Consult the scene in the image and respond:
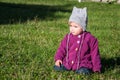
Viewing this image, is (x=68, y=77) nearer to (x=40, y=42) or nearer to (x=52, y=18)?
(x=40, y=42)

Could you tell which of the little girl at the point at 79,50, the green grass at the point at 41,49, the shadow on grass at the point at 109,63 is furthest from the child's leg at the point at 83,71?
the shadow on grass at the point at 109,63

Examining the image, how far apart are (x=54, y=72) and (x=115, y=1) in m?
21.8

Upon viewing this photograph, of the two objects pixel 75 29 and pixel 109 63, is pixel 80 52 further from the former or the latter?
pixel 109 63

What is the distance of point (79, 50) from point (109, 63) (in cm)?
133

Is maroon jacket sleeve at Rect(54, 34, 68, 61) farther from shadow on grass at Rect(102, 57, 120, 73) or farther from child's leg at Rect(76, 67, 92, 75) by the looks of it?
shadow on grass at Rect(102, 57, 120, 73)

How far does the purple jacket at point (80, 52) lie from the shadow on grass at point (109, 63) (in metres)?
0.53

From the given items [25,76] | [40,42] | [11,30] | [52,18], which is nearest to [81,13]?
[25,76]

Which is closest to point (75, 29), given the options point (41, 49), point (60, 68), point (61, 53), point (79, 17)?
point (79, 17)

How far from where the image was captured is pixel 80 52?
25.2 ft

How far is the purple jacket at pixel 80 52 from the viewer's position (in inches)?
301

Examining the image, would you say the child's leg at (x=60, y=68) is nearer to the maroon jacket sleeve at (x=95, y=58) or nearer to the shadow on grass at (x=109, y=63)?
the maroon jacket sleeve at (x=95, y=58)

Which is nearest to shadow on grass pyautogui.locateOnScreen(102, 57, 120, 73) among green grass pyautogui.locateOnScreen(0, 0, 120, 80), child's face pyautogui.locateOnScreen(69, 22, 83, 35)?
green grass pyautogui.locateOnScreen(0, 0, 120, 80)

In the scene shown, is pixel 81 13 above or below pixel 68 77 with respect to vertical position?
above

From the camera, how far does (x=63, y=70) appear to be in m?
7.62
